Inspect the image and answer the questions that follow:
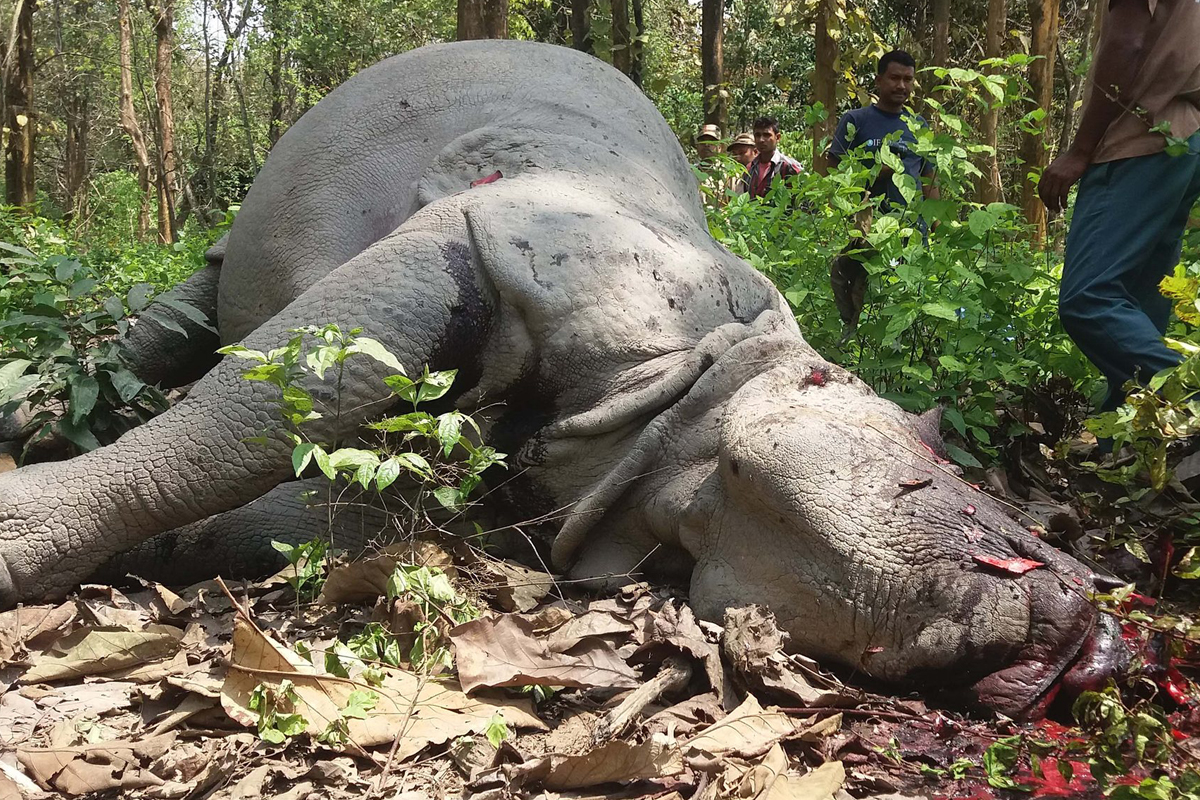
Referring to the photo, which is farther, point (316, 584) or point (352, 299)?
point (352, 299)

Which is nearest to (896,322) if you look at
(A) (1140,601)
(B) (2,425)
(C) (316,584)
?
(A) (1140,601)

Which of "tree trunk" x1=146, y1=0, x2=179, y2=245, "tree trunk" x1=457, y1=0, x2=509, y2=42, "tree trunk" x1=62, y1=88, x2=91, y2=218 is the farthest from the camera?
"tree trunk" x1=62, y1=88, x2=91, y2=218

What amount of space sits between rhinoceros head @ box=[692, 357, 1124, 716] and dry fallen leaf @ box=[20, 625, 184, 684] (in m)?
1.21

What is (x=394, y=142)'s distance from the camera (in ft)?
11.8

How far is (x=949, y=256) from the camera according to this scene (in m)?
3.84

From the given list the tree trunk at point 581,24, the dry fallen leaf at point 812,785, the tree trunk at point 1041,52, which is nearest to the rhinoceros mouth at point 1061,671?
the dry fallen leaf at point 812,785

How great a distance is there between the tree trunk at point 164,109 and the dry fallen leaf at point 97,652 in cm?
1687

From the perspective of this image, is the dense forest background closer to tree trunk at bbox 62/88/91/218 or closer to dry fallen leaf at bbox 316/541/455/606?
tree trunk at bbox 62/88/91/218

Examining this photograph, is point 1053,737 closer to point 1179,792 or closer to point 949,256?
point 1179,792

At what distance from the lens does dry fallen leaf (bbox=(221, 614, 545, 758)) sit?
1992 mm

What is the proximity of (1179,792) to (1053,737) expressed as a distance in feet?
1.24

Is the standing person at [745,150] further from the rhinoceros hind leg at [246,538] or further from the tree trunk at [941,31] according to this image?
the rhinoceros hind leg at [246,538]

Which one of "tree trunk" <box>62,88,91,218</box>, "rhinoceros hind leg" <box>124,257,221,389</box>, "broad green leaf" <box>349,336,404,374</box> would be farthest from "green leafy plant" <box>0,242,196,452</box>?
"tree trunk" <box>62,88,91,218</box>

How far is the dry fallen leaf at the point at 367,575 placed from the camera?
8.23 feet
